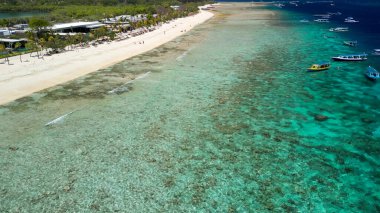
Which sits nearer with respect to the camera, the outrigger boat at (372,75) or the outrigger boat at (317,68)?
the outrigger boat at (372,75)

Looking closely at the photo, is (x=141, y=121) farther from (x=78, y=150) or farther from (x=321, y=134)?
(x=321, y=134)

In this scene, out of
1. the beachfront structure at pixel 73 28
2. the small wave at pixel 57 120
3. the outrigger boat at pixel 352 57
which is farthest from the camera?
the beachfront structure at pixel 73 28

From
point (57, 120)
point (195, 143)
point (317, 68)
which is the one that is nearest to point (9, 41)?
point (57, 120)

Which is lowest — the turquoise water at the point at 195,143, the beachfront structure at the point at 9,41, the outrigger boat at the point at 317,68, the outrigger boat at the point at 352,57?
the turquoise water at the point at 195,143

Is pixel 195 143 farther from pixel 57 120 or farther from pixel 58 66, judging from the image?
pixel 58 66

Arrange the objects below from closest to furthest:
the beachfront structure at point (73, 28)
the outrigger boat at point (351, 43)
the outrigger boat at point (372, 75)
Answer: the outrigger boat at point (372, 75), the outrigger boat at point (351, 43), the beachfront structure at point (73, 28)

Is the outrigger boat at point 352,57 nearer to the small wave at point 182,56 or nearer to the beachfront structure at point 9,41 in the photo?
the small wave at point 182,56

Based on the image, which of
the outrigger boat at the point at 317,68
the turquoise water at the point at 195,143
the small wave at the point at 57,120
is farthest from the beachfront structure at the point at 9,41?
the outrigger boat at the point at 317,68

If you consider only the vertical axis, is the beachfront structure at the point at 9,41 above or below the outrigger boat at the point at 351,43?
above
